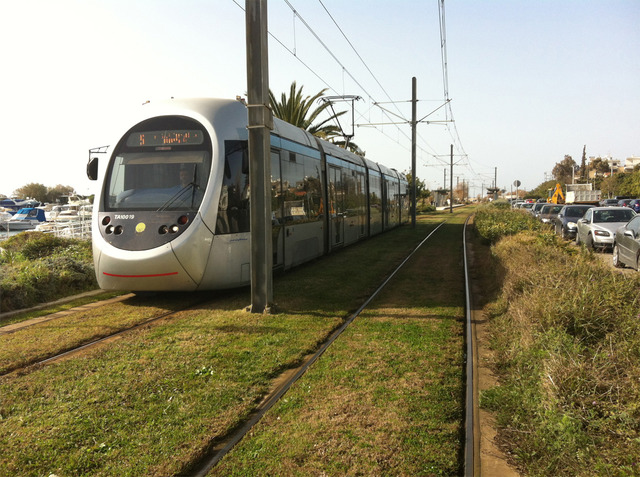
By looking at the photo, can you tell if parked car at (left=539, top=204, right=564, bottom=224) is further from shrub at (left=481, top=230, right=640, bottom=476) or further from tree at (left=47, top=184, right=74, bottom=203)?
tree at (left=47, top=184, right=74, bottom=203)

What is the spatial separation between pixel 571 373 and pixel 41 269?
31.6ft

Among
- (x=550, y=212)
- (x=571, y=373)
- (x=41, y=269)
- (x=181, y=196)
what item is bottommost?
(x=571, y=373)

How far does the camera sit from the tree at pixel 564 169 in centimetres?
10600

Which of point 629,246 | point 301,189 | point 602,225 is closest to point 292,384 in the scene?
point 301,189

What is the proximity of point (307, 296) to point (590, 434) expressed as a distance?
6.64 m

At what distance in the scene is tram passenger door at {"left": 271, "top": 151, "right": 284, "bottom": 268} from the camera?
10906 mm

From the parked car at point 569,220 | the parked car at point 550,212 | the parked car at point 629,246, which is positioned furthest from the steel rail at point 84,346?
the parked car at point 550,212

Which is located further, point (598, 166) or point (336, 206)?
point (598, 166)

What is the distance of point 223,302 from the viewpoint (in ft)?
31.2

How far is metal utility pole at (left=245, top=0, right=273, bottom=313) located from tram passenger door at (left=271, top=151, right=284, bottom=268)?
2.34m

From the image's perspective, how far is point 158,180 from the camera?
30.1ft

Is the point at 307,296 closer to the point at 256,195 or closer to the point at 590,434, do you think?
the point at 256,195


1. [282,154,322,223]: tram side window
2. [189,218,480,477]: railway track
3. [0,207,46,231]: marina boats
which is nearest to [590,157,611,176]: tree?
[0,207,46,231]: marina boats

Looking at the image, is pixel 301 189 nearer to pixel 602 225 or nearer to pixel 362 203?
pixel 362 203
